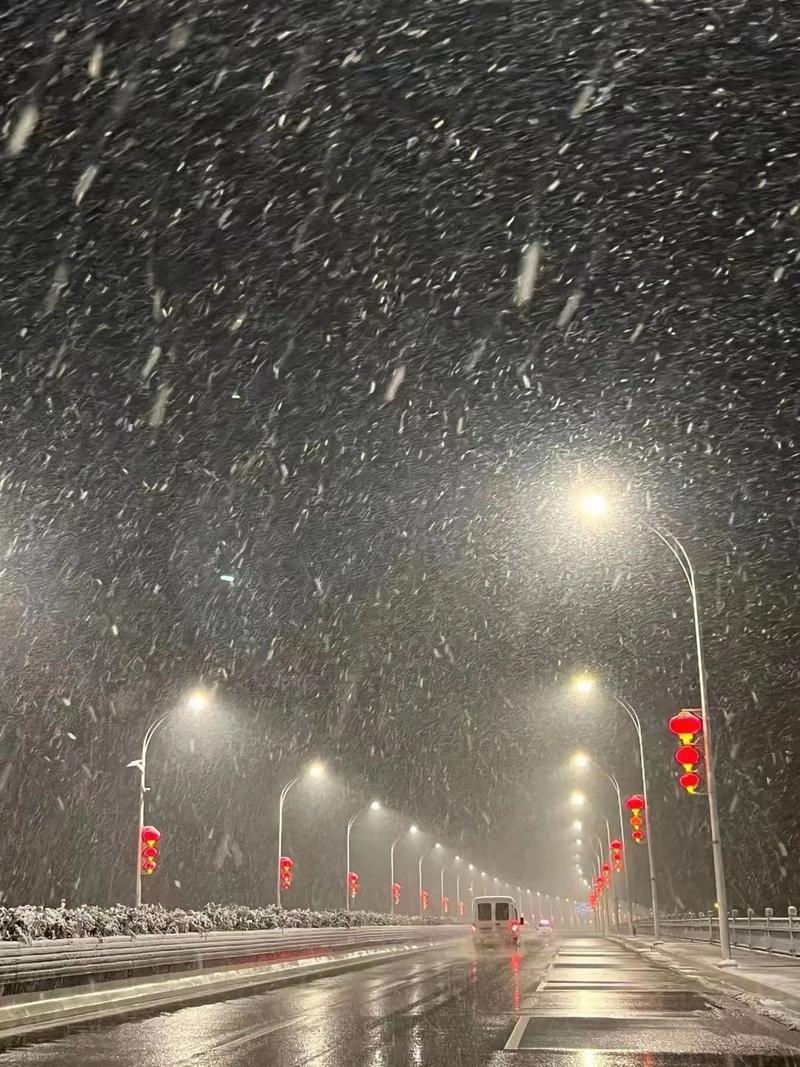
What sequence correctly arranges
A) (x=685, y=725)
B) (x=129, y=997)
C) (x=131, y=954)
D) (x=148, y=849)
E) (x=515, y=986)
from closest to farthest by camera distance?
(x=129, y=997) < (x=131, y=954) < (x=515, y=986) < (x=685, y=725) < (x=148, y=849)

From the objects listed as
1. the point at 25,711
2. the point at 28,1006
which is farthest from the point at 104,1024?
the point at 25,711

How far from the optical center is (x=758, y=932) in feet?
136

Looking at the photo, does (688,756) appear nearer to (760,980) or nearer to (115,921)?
(760,980)

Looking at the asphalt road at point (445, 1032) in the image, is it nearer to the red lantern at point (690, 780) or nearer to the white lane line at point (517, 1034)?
the white lane line at point (517, 1034)

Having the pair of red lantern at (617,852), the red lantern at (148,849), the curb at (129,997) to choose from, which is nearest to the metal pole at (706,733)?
the curb at (129,997)

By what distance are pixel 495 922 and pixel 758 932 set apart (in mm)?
19829

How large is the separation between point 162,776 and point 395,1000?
69.6m

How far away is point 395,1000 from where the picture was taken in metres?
19.4

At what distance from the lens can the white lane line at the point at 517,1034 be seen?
12242mm

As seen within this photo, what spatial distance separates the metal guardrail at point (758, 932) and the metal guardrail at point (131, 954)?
13706 millimetres

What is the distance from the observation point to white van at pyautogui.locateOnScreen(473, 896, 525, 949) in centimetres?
5775

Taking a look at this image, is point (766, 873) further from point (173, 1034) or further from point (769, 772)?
point (173, 1034)


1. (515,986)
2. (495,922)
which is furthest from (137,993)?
(495,922)

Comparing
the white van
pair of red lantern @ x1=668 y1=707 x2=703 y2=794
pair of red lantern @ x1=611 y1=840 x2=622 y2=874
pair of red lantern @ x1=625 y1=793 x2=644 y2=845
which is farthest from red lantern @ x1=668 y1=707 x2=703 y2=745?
pair of red lantern @ x1=611 y1=840 x2=622 y2=874
